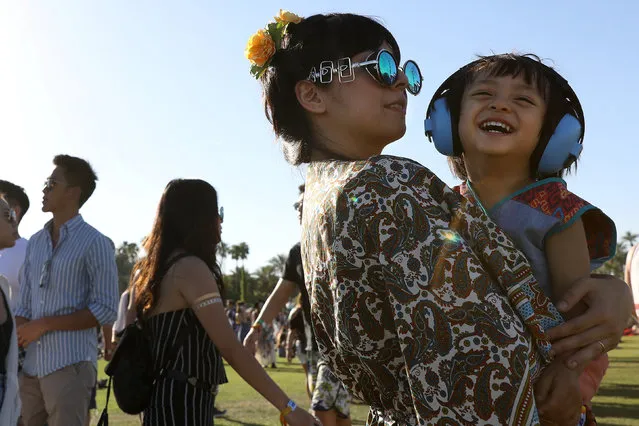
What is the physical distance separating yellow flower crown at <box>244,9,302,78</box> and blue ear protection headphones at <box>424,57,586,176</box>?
56 centimetres

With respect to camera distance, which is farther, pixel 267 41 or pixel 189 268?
pixel 189 268

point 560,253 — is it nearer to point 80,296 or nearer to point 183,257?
point 183,257

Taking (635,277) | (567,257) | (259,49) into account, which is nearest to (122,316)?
(635,277)

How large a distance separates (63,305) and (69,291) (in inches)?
4.5

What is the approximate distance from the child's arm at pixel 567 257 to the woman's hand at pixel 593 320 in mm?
47

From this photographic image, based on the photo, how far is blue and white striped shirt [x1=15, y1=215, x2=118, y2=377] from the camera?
5.31m

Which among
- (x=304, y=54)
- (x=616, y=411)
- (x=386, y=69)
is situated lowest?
(x=616, y=411)

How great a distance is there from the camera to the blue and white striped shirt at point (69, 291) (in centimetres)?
531

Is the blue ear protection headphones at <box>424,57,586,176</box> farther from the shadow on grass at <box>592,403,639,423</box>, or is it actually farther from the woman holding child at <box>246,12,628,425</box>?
the shadow on grass at <box>592,403,639,423</box>

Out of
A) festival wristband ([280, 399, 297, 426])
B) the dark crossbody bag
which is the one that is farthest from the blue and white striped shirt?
festival wristband ([280, 399, 297, 426])

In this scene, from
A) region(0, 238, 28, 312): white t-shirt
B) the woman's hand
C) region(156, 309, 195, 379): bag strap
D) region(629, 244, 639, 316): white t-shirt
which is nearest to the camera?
the woman's hand

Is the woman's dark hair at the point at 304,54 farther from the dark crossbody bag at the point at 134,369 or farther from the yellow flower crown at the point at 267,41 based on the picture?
the dark crossbody bag at the point at 134,369

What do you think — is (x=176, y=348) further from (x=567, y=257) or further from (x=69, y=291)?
(x=567, y=257)

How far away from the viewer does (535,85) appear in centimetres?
212
